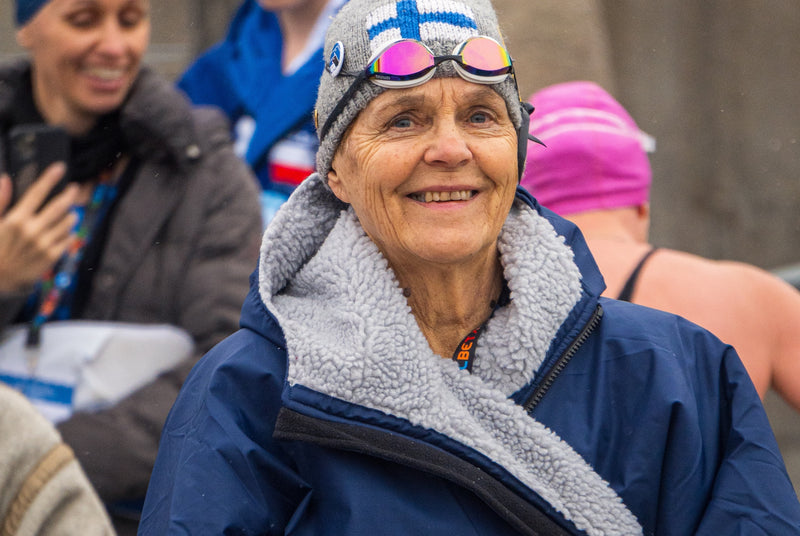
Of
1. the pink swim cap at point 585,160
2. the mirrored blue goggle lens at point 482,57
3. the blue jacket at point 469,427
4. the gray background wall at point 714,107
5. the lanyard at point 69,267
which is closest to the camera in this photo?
the blue jacket at point 469,427

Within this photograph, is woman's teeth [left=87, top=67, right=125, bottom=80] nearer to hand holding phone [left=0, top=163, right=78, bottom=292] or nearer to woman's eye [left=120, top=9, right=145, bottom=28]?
woman's eye [left=120, top=9, right=145, bottom=28]

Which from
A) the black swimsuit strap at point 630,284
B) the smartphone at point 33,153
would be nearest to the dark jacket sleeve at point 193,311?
the smartphone at point 33,153

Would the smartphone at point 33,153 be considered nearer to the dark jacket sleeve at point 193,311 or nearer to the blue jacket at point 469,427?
the dark jacket sleeve at point 193,311

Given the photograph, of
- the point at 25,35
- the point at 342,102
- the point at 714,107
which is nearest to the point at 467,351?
the point at 342,102

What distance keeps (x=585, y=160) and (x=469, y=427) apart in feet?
4.41

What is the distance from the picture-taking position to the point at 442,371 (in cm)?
189

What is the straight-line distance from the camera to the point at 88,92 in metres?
3.26

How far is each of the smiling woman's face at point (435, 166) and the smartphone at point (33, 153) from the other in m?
1.51

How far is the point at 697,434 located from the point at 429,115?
2.48ft

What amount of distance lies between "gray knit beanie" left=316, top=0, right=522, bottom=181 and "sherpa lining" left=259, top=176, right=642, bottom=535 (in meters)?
0.22

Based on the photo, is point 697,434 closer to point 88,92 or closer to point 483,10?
point 483,10

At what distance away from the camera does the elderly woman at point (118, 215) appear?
9.66 feet

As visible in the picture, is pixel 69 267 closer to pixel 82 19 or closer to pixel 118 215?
pixel 118 215

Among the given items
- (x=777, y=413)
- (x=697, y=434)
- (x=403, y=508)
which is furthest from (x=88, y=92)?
(x=777, y=413)
